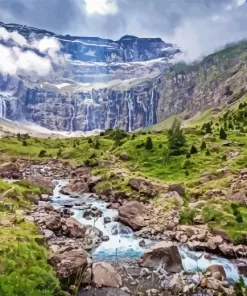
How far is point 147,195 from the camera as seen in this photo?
5534 centimetres

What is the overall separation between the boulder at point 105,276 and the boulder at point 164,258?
3.73 metres

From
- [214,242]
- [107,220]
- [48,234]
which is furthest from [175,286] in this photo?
[107,220]

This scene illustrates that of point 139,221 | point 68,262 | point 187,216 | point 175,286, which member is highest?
point 187,216

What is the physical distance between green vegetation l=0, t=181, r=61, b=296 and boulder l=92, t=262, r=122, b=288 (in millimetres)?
3413

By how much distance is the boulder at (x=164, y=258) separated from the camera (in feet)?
104

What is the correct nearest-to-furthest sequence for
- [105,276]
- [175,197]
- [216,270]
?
[105,276]
[216,270]
[175,197]

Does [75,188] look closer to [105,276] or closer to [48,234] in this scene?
[48,234]

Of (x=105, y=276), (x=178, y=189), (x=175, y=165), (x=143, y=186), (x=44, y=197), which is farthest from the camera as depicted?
(x=175, y=165)

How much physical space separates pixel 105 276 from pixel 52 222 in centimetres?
1309

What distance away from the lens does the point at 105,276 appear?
2873 centimetres

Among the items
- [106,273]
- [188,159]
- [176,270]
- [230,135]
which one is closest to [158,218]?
[176,270]

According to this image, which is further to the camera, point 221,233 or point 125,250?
point 221,233

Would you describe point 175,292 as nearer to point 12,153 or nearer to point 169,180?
point 169,180

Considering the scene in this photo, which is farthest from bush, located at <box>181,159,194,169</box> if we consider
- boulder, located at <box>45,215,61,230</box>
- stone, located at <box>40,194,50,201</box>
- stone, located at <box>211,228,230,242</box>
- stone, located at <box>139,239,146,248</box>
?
boulder, located at <box>45,215,61,230</box>
